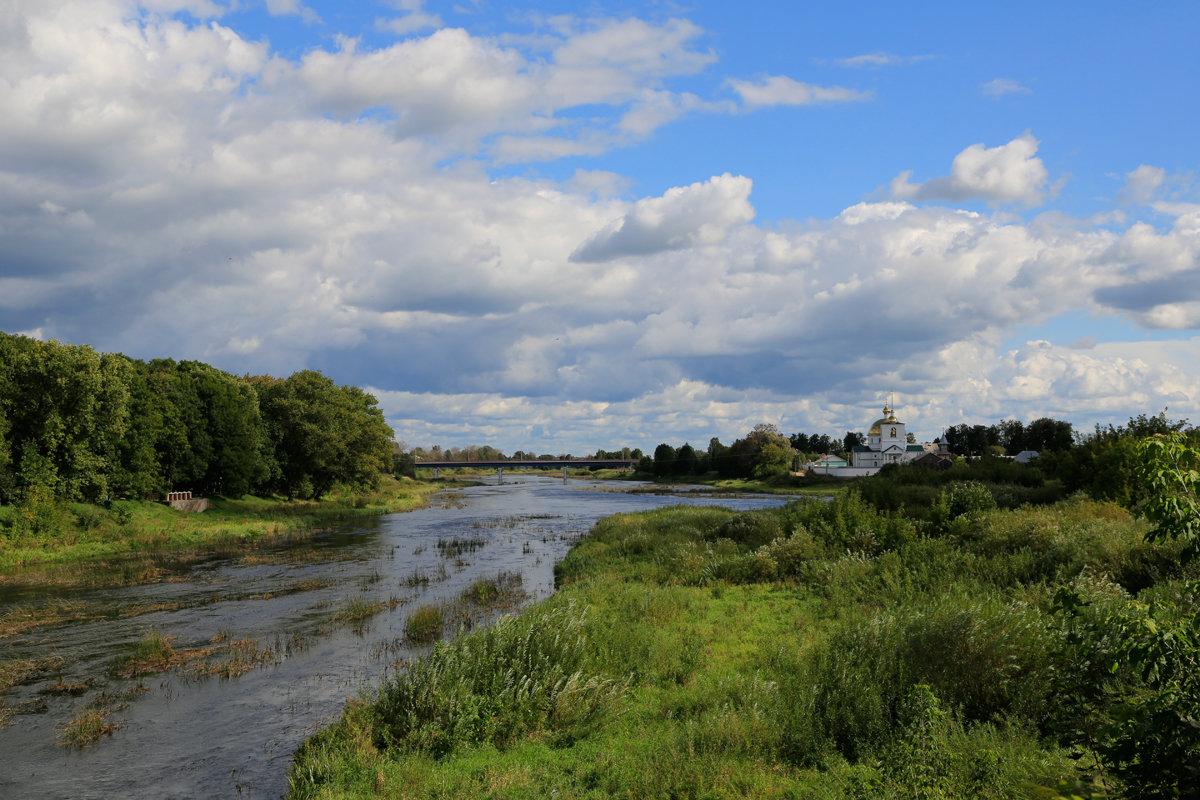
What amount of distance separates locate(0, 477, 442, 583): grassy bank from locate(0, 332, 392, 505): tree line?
1581 millimetres

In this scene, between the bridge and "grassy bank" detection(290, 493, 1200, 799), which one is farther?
the bridge

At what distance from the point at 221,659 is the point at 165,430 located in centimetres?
3879

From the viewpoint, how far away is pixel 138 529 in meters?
42.2

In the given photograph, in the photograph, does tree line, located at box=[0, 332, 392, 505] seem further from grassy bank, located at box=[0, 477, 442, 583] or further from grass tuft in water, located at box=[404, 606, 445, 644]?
grass tuft in water, located at box=[404, 606, 445, 644]

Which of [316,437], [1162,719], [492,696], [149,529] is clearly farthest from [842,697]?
[316,437]

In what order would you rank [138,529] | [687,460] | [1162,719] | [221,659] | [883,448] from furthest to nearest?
[687,460] < [883,448] < [138,529] < [221,659] < [1162,719]

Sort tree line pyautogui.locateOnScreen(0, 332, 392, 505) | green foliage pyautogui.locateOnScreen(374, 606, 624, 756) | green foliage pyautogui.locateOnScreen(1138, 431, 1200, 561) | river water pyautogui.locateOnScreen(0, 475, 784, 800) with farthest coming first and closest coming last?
tree line pyautogui.locateOnScreen(0, 332, 392, 505) → river water pyautogui.locateOnScreen(0, 475, 784, 800) → green foliage pyautogui.locateOnScreen(374, 606, 624, 756) → green foliage pyautogui.locateOnScreen(1138, 431, 1200, 561)

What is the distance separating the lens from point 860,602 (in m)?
18.1

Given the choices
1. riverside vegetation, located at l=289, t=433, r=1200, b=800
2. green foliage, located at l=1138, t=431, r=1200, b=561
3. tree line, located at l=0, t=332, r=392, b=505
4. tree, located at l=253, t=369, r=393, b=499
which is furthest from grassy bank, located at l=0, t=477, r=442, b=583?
green foliage, located at l=1138, t=431, r=1200, b=561

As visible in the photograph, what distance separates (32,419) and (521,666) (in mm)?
40547

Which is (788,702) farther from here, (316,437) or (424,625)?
(316,437)

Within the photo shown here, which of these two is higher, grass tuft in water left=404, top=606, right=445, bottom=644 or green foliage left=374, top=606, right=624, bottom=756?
green foliage left=374, top=606, right=624, bottom=756

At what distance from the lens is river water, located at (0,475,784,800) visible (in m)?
11.7

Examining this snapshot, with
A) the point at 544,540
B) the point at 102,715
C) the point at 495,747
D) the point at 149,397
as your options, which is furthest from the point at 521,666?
the point at 149,397
